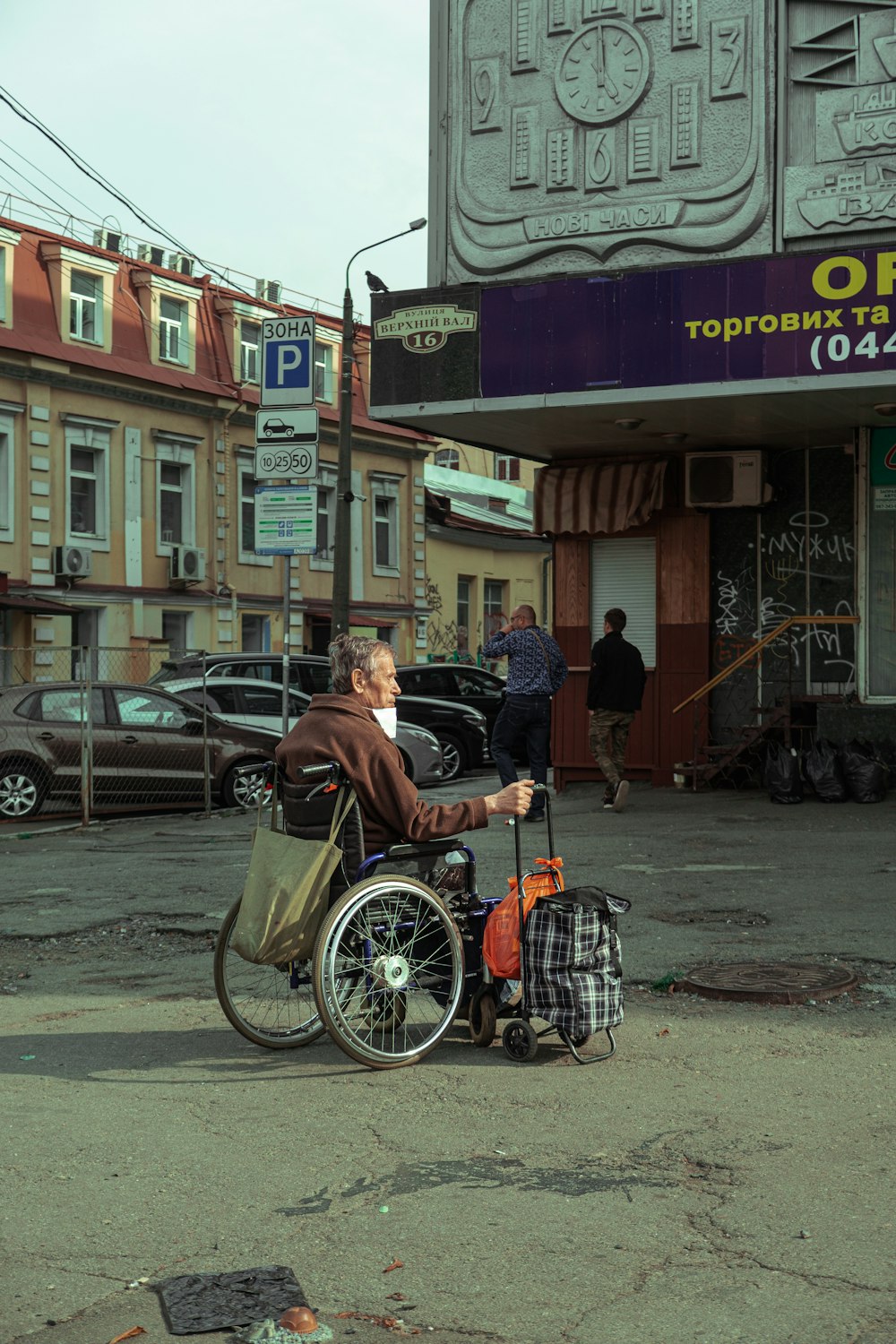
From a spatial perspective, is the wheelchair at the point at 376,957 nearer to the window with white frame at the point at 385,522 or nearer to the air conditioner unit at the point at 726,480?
the air conditioner unit at the point at 726,480

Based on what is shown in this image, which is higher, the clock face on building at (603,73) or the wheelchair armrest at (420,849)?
the clock face on building at (603,73)

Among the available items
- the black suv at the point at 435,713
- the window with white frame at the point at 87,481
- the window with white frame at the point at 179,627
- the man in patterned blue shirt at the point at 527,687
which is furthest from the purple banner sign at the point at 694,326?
the window with white frame at the point at 179,627

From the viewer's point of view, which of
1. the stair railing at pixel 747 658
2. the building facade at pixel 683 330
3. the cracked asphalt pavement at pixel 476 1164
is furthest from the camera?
the stair railing at pixel 747 658

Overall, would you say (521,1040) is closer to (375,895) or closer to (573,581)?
(375,895)

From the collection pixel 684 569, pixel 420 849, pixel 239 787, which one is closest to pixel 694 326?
pixel 684 569

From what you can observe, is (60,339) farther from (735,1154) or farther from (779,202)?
(735,1154)

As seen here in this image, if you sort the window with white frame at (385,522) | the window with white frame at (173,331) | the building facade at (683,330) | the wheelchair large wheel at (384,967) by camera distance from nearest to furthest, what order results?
the wheelchair large wheel at (384,967) → the building facade at (683,330) → the window with white frame at (173,331) → the window with white frame at (385,522)

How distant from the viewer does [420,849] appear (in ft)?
19.6

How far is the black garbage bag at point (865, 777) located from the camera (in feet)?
46.1

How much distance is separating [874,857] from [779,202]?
6.31 m

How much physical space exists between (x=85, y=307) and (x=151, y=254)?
417 centimetres

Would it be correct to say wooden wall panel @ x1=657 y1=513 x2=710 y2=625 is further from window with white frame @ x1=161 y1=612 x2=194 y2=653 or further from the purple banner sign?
window with white frame @ x1=161 y1=612 x2=194 y2=653

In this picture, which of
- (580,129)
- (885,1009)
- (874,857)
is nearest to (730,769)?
(874,857)

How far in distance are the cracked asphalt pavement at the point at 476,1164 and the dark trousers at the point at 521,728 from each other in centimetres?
505
